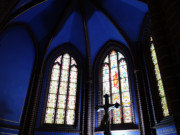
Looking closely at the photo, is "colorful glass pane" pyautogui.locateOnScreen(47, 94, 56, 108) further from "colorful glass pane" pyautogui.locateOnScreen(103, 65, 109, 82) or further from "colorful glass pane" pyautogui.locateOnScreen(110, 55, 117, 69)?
Result: "colorful glass pane" pyautogui.locateOnScreen(110, 55, 117, 69)

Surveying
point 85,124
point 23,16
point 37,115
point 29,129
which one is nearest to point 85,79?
point 85,124

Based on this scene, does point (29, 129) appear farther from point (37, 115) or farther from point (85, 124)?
point (85, 124)

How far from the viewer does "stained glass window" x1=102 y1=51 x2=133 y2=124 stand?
1023cm

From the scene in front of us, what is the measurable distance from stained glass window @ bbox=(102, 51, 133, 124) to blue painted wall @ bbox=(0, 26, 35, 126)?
16.8 ft

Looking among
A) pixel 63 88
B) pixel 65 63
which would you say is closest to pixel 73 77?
pixel 63 88

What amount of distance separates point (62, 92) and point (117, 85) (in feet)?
12.0

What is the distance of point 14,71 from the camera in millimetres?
10094

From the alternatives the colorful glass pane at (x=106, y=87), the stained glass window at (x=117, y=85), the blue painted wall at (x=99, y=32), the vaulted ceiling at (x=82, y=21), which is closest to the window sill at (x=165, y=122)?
the stained glass window at (x=117, y=85)

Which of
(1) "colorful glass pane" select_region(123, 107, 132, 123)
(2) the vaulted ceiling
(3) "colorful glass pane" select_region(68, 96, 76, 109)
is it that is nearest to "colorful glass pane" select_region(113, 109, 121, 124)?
(1) "colorful glass pane" select_region(123, 107, 132, 123)

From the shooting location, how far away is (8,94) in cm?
941

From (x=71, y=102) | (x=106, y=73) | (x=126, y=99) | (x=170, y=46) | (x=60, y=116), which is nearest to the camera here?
(x=170, y=46)

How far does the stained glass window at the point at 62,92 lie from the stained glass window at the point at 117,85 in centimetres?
220

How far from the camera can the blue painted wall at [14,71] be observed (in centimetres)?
924

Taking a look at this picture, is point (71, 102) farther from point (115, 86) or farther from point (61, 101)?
point (115, 86)
